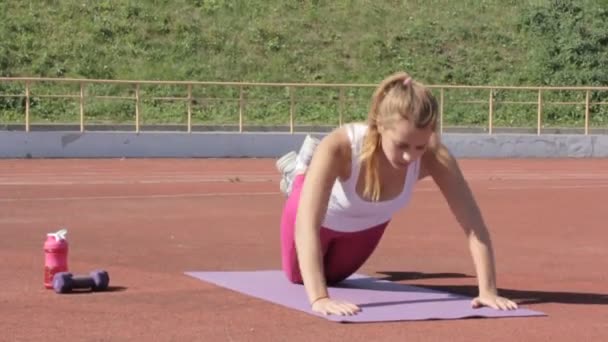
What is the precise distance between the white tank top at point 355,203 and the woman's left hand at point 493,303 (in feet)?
2.33

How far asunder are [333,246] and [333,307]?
102 centimetres

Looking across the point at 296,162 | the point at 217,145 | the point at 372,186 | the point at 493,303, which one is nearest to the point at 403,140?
the point at 372,186

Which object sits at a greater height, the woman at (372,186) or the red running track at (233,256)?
the woman at (372,186)

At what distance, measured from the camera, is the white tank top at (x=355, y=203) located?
7.41 meters

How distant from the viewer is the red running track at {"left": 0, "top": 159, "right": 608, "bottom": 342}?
6949 millimetres

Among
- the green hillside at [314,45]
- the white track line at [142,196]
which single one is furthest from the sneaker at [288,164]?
the green hillside at [314,45]

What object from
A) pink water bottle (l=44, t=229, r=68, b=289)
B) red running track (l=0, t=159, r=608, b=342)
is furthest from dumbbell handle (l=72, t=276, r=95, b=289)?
pink water bottle (l=44, t=229, r=68, b=289)

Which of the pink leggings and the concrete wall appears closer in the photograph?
the pink leggings

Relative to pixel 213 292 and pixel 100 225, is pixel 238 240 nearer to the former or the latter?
pixel 100 225

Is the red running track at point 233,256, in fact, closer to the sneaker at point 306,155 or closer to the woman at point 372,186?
the woman at point 372,186

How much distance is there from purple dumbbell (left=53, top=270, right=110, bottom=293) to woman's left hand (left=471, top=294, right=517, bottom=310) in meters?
2.34

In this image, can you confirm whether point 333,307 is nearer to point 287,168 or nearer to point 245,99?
point 287,168

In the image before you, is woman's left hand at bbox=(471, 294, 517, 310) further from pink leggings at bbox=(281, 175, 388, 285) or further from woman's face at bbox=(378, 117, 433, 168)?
woman's face at bbox=(378, 117, 433, 168)

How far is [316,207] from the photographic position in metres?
7.33
